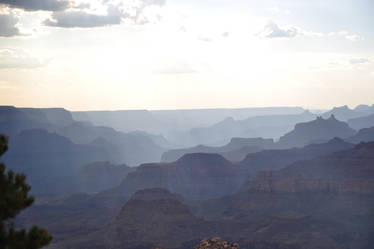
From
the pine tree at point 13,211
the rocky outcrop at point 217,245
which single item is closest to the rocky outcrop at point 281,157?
the rocky outcrop at point 217,245

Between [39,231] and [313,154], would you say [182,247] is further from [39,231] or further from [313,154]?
[313,154]

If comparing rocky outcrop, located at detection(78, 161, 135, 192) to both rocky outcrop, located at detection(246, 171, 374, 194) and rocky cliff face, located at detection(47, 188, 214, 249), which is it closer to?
rocky outcrop, located at detection(246, 171, 374, 194)

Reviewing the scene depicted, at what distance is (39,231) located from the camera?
2523cm

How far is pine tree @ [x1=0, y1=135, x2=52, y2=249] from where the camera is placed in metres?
24.4

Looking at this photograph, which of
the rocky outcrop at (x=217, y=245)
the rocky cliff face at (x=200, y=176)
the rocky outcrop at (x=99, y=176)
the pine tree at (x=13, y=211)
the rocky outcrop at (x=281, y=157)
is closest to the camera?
the pine tree at (x=13, y=211)

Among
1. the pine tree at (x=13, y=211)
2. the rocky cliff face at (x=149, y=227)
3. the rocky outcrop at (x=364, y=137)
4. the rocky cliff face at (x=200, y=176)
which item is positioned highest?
the rocky outcrop at (x=364, y=137)

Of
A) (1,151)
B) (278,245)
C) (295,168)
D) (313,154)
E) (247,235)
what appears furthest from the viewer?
(313,154)

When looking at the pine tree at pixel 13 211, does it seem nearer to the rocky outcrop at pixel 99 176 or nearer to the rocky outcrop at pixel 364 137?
the rocky outcrop at pixel 99 176

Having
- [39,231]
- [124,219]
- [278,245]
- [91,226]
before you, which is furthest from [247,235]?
[39,231]

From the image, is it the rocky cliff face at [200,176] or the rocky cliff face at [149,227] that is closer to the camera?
the rocky cliff face at [149,227]

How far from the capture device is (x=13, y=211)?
984 inches

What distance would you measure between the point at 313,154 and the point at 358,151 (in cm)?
3689

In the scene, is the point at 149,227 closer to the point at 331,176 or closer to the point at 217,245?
the point at 331,176

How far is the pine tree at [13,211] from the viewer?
24406 millimetres
